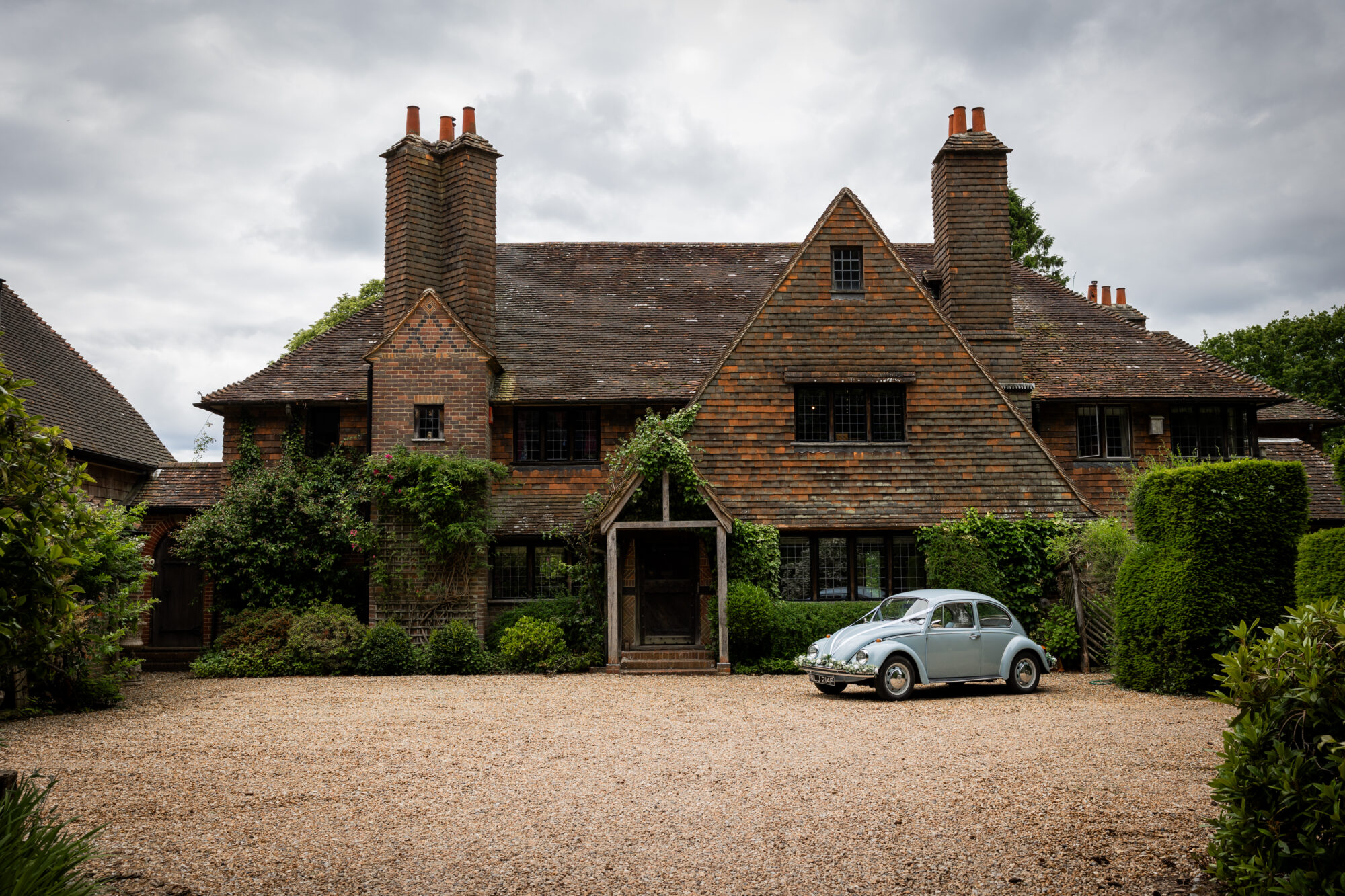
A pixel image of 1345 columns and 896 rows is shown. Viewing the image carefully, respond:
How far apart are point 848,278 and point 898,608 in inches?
313

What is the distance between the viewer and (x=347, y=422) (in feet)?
63.1

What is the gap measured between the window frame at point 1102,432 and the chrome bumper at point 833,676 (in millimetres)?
9706

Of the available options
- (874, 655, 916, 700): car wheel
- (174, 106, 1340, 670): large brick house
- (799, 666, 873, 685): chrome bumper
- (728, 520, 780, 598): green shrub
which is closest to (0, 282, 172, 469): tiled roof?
(174, 106, 1340, 670): large brick house

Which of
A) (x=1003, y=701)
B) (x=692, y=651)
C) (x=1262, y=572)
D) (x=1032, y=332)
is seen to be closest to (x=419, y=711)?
(x=692, y=651)

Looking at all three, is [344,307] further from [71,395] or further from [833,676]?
[833,676]

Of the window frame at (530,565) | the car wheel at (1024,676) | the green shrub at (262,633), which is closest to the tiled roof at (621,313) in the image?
the window frame at (530,565)

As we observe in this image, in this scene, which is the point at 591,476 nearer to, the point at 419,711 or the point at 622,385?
the point at 622,385

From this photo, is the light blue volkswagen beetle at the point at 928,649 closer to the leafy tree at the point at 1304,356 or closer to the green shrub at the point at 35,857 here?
the green shrub at the point at 35,857

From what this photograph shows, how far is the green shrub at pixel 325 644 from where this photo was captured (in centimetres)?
1603

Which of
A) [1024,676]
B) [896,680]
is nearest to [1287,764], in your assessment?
[896,680]

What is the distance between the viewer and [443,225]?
19891 millimetres

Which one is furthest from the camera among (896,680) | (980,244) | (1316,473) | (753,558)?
(1316,473)

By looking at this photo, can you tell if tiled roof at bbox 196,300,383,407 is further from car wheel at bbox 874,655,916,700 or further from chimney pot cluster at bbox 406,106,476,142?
car wheel at bbox 874,655,916,700

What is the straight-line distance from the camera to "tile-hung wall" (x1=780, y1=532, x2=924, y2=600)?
57.8 feet
